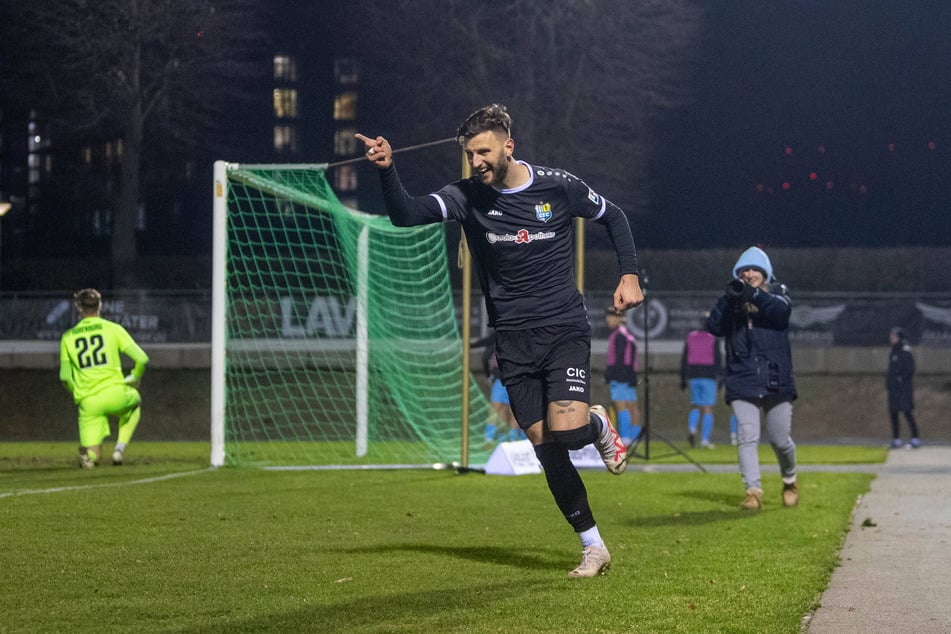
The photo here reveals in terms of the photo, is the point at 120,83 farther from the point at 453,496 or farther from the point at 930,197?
the point at 453,496

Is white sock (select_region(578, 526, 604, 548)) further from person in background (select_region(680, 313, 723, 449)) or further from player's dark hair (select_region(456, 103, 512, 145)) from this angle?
person in background (select_region(680, 313, 723, 449))

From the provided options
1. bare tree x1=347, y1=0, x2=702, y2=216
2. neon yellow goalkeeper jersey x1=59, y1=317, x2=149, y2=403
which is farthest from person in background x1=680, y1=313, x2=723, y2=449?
bare tree x1=347, y1=0, x2=702, y2=216

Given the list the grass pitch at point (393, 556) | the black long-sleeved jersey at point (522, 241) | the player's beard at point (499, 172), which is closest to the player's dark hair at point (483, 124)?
the player's beard at point (499, 172)

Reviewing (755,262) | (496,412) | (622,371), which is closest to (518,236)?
(755,262)

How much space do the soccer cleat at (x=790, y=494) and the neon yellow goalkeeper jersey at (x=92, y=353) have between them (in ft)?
19.9

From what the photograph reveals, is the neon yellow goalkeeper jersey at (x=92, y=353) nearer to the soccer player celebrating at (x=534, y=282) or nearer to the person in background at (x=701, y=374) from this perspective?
the soccer player celebrating at (x=534, y=282)

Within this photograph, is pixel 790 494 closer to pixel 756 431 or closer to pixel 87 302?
pixel 756 431

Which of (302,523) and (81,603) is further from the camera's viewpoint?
(302,523)

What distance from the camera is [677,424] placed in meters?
28.7

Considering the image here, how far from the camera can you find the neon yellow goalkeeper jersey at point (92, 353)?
1397 centimetres

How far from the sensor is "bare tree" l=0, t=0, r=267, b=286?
4091 centimetres

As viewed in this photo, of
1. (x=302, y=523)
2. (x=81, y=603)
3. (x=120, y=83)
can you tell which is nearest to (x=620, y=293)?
(x=81, y=603)

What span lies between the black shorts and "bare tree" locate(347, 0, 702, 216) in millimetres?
34324

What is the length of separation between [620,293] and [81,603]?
2.55 metres
